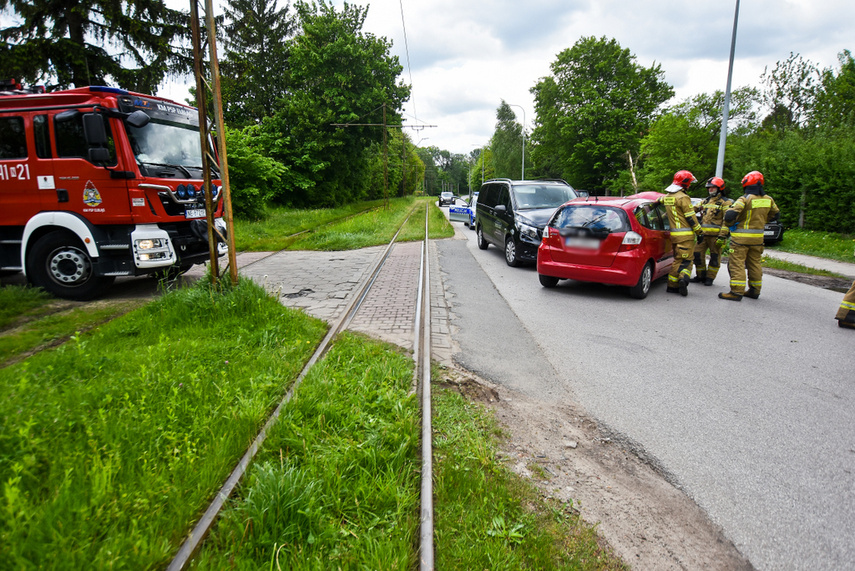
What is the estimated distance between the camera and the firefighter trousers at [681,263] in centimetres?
777

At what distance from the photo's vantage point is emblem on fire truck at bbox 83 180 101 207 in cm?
675

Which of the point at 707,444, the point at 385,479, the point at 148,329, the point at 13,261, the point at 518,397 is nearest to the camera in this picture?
the point at 385,479

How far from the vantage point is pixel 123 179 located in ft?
22.0

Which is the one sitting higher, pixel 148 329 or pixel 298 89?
pixel 298 89

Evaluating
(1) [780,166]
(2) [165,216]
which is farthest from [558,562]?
(1) [780,166]

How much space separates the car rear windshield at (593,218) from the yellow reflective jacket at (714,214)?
7.61 feet

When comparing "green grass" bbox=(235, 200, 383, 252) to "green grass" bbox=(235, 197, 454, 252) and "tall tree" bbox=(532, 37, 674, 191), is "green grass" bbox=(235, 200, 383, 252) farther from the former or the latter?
"tall tree" bbox=(532, 37, 674, 191)

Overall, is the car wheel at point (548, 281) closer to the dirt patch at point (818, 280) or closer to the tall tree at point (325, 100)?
the dirt patch at point (818, 280)

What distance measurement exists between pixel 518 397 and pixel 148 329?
4.08 metres

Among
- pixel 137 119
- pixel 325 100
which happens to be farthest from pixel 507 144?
pixel 137 119

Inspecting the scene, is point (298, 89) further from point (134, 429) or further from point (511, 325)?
point (134, 429)

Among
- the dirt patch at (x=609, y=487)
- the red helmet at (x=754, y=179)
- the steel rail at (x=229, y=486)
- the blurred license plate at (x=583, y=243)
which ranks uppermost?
the red helmet at (x=754, y=179)

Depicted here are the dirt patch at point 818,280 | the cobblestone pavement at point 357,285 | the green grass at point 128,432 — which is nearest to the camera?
the green grass at point 128,432

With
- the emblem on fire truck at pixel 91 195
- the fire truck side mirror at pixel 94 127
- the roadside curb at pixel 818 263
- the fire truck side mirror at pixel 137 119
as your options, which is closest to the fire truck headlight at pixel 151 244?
the emblem on fire truck at pixel 91 195
